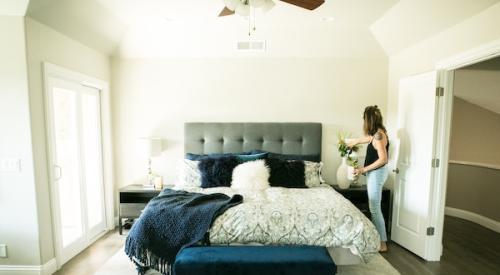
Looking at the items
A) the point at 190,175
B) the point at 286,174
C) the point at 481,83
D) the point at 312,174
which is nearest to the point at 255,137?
the point at 286,174

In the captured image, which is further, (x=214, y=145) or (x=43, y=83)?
(x=214, y=145)

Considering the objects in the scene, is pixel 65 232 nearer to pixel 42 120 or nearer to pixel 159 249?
pixel 42 120

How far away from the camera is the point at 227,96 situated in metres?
3.69

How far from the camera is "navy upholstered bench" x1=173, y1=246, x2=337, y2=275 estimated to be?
1841mm

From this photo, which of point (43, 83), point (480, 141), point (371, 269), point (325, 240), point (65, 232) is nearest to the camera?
point (325, 240)

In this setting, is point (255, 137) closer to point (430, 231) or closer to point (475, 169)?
point (430, 231)

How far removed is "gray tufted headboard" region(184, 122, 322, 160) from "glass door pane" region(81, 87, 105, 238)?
120 centimetres

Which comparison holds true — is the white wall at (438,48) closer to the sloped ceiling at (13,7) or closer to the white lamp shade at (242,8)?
the white lamp shade at (242,8)

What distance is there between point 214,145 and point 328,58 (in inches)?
83.5

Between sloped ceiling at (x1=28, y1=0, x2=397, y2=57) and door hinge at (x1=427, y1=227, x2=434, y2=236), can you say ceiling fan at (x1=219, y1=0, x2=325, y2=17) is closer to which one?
sloped ceiling at (x1=28, y1=0, x2=397, y2=57)

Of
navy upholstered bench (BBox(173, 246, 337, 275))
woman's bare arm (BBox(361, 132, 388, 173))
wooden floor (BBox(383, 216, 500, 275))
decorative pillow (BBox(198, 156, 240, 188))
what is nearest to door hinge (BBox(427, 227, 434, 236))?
wooden floor (BBox(383, 216, 500, 275))

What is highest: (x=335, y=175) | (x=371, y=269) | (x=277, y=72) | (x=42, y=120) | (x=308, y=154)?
(x=277, y=72)

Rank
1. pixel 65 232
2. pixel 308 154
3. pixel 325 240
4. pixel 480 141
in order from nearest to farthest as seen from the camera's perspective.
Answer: pixel 325 240, pixel 65 232, pixel 308 154, pixel 480 141

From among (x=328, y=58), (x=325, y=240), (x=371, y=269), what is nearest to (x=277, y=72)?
(x=328, y=58)
